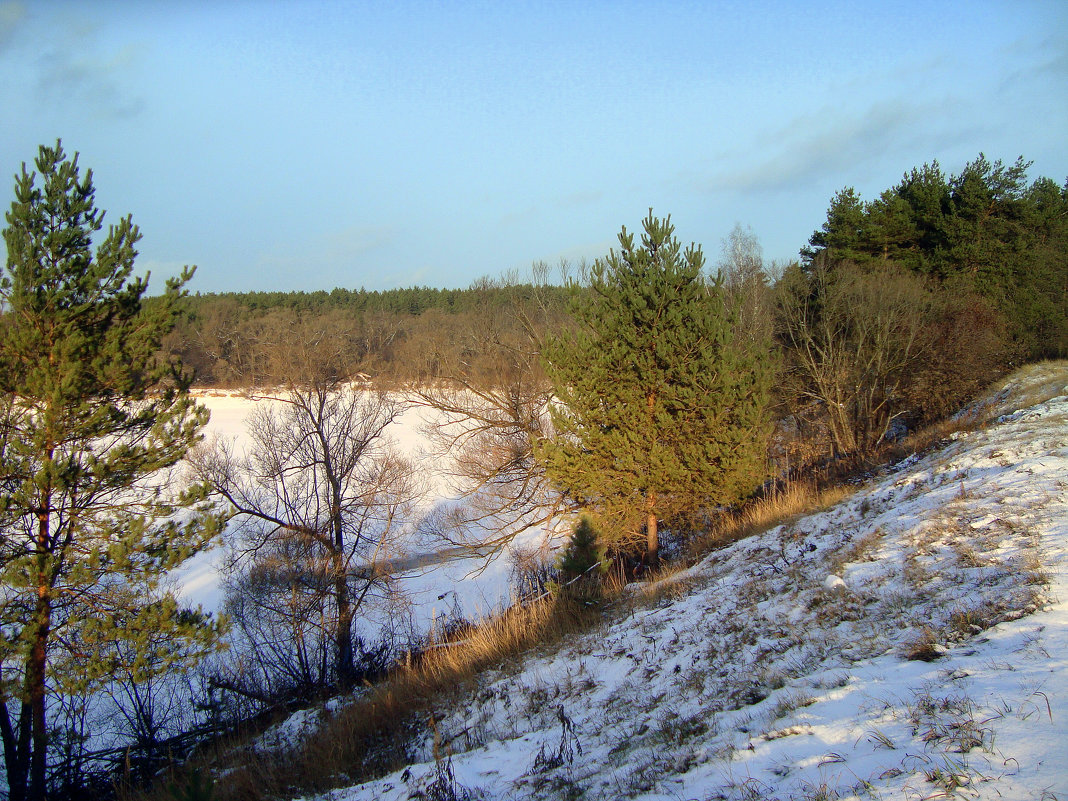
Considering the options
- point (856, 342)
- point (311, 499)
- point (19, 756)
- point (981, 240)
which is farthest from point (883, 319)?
point (19, 756)

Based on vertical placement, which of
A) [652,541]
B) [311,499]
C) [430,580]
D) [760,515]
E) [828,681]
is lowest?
[430,580]

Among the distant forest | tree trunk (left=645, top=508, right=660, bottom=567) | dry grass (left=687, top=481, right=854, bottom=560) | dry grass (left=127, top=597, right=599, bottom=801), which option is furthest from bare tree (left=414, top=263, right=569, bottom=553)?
dry grass (left=127, top=597, right=599, bottom=801)

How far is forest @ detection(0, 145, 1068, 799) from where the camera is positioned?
8.98 m

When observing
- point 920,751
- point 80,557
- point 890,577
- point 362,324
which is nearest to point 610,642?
point 890,577

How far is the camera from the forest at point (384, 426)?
898 centimetres

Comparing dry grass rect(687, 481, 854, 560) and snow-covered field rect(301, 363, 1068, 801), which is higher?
snow-covered field rect(301, 363, 1068, 801)

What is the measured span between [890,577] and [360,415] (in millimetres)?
14964

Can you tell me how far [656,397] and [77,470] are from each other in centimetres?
1037

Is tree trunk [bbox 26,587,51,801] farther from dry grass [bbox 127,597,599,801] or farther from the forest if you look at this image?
dry grass [bbox 127,597,599,801]

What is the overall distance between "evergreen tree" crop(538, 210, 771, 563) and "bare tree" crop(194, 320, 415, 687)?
6662 mm

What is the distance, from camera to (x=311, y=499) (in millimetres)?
17766

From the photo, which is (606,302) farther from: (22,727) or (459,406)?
(22,727)

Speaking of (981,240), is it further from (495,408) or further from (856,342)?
(495,408)

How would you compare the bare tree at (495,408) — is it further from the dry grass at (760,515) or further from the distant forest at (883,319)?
the dry grass at (760,515)
